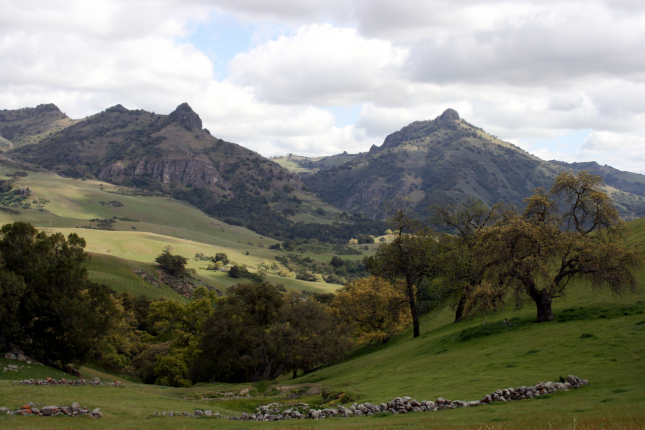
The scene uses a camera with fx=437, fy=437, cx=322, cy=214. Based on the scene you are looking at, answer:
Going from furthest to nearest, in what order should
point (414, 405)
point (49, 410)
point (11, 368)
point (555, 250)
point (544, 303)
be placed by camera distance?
point (544, 303), point (555, 250), point (11, 368), point (414, 405), point (49, 410)

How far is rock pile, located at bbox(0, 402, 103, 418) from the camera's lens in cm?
1675

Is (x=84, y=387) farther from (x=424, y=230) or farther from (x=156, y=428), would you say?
(x=424, y=230)

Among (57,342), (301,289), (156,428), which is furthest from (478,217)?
(301,289)

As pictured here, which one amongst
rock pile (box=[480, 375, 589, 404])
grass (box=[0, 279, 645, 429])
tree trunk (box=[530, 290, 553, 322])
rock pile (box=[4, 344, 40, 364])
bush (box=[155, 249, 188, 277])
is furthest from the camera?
bush (box=[155, 249, 188, 277])

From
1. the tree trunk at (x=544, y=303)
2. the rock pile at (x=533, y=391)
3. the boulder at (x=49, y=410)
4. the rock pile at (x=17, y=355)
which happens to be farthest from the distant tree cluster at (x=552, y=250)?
the rock pile at (x=17, y=355)

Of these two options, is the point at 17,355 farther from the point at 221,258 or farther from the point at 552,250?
the point at 221,258

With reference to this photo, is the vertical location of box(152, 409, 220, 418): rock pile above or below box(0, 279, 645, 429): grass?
below

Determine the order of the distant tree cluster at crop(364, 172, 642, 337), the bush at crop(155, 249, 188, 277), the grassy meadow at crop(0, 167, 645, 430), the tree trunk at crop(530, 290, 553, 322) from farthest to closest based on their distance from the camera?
the bush at crop(155, 249, 188, 277) → the tree trunk at crop(530, 290, 553, 322) → the distant tree cluster at crop(364, 172, 642, 337) → the grassy meadow at crop(0, 167, 645, 430)

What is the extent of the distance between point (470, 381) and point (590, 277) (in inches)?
483

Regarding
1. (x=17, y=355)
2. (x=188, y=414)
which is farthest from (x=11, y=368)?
(x=188, y=414)

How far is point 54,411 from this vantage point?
17.2m

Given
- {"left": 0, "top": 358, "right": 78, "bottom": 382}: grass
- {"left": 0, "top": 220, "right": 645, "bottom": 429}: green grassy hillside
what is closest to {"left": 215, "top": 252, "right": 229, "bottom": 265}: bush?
{"left": 0, "top": 220, "right": 645, "bottom": 429}: green grassy hillside

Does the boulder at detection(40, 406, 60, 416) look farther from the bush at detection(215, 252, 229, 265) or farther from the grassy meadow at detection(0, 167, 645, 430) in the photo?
the bush at detection(215, 252, 229, 265)

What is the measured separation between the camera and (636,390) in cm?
1505
